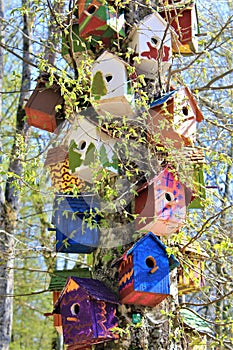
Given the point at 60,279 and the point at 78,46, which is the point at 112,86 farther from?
the point at 60,279

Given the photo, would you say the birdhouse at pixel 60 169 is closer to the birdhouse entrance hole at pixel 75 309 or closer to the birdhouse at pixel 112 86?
the birdhouse at pixel 112 86

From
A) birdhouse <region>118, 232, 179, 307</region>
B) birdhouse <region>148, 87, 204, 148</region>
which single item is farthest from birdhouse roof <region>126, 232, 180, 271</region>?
birdhouse <region>148, 87, 204, 148</region>

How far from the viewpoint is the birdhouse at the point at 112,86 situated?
303cm

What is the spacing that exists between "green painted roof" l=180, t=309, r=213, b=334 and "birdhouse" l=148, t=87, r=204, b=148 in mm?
884

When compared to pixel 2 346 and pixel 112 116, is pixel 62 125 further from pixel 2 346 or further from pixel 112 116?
pixel 2 346

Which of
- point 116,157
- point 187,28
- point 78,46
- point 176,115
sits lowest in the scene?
point 116,157

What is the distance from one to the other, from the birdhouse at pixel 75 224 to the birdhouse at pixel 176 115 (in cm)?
50

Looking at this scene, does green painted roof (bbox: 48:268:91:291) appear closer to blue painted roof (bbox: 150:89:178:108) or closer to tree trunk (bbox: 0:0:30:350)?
blue painted roof (bbox: 150:89:178:108)

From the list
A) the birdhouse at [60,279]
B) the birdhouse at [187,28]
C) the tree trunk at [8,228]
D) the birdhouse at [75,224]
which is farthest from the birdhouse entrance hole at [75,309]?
the tree trunk at [8,228]

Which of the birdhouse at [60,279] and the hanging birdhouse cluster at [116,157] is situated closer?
the hanging birdhouse cluster at [116,157]

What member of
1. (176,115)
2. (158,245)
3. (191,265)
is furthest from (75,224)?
(176,115)

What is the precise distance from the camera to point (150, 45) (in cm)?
325

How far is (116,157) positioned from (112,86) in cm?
39

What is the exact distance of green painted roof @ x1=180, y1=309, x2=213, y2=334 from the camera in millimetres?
3060
